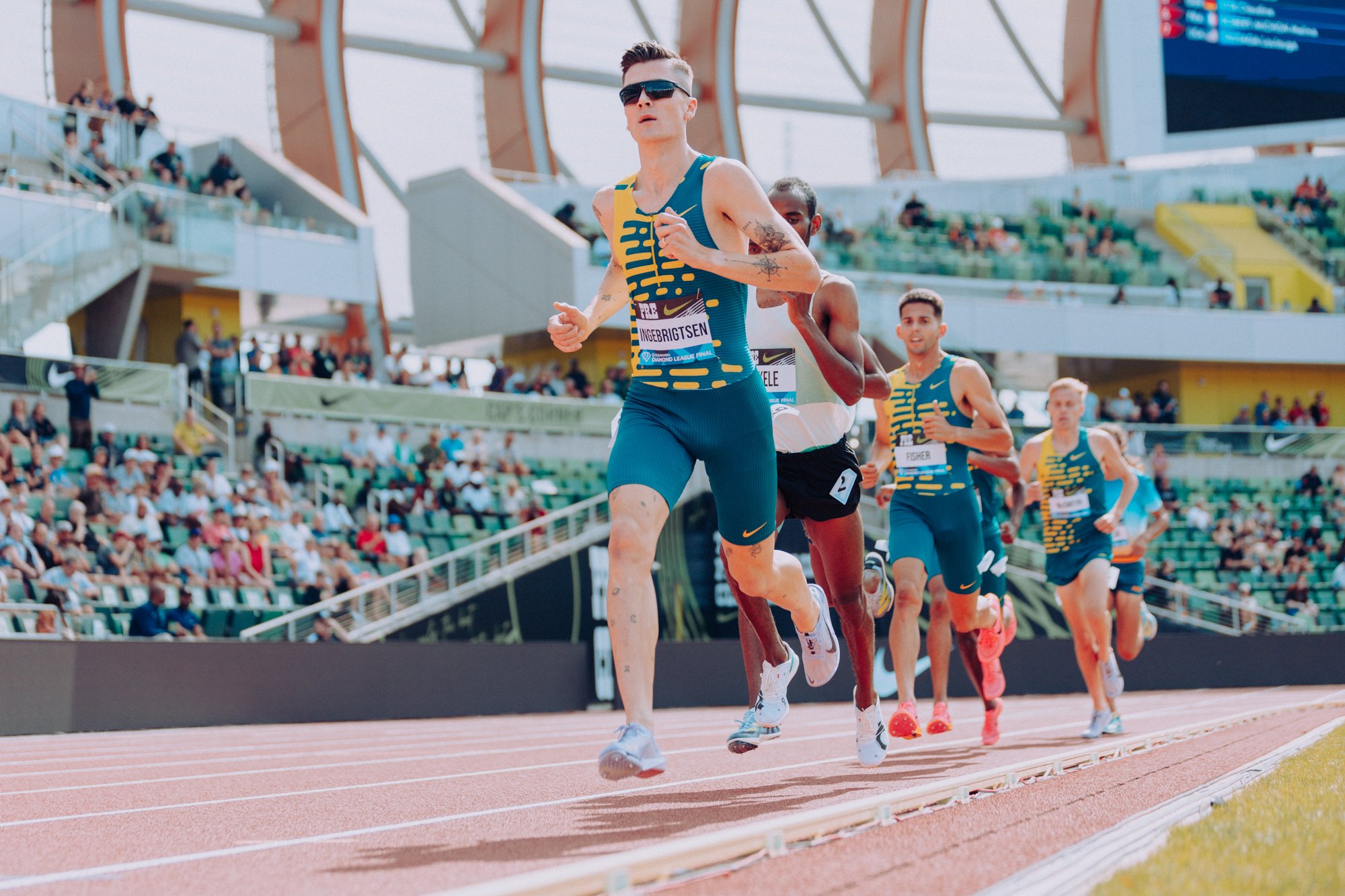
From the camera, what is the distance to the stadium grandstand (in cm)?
532

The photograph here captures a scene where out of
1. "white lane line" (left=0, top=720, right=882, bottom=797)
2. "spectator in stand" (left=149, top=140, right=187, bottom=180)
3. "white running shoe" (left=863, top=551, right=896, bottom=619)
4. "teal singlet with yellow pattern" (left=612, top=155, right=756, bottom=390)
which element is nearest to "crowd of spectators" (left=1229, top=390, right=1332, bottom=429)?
"spectator in stand" (left=149, top=140, right=187, bottom=180)

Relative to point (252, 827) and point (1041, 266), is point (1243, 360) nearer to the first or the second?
point (1041, 266)

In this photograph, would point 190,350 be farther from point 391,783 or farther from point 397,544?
point 391,783

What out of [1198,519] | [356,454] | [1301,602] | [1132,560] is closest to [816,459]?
[1132,560]

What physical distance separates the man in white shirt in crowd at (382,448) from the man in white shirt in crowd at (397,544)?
172cm

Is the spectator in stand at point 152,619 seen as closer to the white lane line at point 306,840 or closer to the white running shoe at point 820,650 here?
the white lane line at point 306,840

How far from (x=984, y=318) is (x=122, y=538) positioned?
20.2 metres

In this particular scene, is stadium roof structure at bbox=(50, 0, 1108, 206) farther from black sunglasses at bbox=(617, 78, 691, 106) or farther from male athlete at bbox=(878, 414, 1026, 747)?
black sunglasses at bbox=(617, 78, 691, 106)

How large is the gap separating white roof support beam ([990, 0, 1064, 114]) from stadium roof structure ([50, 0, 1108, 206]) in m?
0.03

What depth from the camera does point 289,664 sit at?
15656 millimetres

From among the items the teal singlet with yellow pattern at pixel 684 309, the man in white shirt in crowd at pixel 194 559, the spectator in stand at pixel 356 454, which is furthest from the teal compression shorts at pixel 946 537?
the spectator in stand at pixel 356 454

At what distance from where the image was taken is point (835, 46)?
38.1 metres

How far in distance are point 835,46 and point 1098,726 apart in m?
30.7

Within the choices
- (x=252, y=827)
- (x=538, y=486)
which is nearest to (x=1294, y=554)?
(x=538, y=486)
